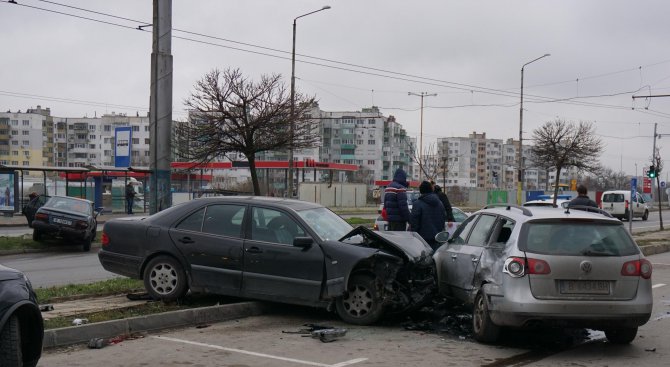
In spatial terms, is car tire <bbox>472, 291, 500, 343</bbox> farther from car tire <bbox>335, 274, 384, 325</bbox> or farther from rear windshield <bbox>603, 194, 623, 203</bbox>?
rear windshield <bbox>603, 194, 623, 203</bbox>

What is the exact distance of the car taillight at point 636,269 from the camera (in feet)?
23.6

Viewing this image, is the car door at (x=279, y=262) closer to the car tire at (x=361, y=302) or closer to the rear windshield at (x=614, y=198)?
the car tire at (x=361, y=302)

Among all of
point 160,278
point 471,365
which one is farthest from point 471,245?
point 160,278

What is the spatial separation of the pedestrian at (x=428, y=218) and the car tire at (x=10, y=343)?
26.0 feet

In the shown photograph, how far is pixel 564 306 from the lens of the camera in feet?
22.9

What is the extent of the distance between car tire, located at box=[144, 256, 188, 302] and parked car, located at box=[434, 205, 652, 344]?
385 cm

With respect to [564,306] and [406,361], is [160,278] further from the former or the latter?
[564,306]

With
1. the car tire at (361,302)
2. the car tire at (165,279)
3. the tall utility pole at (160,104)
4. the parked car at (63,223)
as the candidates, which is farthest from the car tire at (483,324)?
the parked car at (63,223)

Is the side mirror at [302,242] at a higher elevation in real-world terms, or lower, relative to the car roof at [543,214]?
lower

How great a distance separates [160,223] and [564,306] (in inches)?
209

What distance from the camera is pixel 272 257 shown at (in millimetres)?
8641

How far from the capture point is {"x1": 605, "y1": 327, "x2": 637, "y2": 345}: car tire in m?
7.57

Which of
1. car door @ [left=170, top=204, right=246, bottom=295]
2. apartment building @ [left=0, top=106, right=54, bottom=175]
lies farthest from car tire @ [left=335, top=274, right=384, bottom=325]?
apartment building @ [left=0, top=106, right=54, bottom=175]

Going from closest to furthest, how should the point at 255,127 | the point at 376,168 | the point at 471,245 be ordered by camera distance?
the point at 471,245 < the point at 255,127 < the point at 376,168
